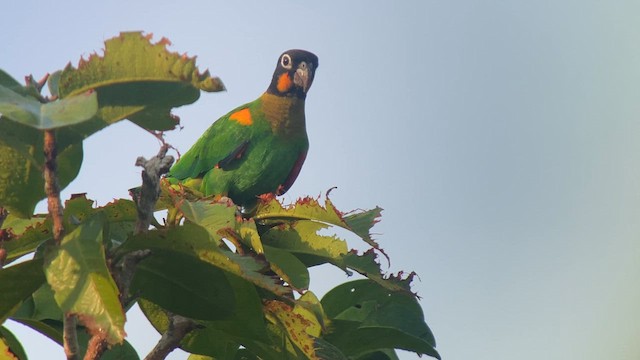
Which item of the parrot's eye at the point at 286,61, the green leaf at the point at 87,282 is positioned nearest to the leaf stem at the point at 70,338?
the green leaf at the point at 87,282

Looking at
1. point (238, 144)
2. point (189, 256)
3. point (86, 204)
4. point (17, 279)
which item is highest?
point (238, 144)

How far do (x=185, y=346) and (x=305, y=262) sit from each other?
1.32 feet

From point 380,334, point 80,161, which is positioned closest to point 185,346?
point 380,334

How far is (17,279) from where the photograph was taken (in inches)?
63.7

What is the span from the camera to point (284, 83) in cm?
453

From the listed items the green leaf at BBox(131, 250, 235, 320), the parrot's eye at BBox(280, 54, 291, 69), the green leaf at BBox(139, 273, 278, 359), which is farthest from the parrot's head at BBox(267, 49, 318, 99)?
the green leaf at BBox(131, 250, 235, 320)

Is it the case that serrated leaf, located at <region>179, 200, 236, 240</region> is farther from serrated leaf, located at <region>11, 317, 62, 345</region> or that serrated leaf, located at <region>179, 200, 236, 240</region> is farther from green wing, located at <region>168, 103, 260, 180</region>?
green wing, located at <region>168, 103, 260, 180</region>

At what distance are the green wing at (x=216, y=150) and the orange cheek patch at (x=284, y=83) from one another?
0.35m

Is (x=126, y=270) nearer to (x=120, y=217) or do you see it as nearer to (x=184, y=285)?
(x=184, y=285)

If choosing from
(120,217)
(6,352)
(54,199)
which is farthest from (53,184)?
(6,352)

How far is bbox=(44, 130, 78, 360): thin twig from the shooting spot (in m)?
1.53

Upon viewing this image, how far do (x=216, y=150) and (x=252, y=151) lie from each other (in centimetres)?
19

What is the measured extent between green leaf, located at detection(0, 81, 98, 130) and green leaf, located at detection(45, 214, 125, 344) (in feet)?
0.85

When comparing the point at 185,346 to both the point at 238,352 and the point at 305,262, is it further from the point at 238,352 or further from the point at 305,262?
the point at 305,262
